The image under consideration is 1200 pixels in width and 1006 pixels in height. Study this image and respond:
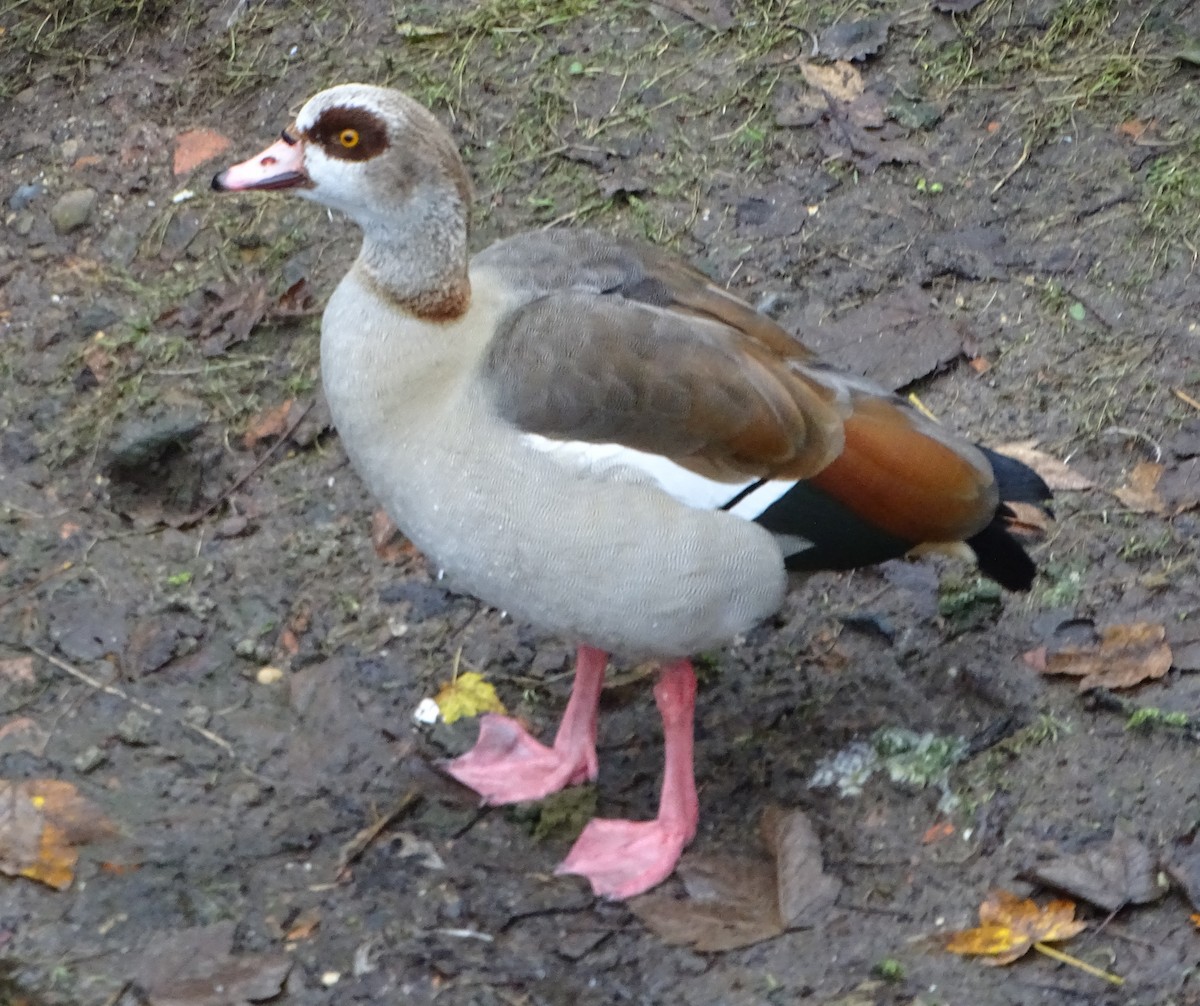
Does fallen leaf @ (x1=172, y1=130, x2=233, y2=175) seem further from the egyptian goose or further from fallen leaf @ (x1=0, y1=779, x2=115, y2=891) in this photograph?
fallen leaf @ (x1=0, y1=779, x2=115, y2=891)

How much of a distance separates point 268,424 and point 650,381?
1578mm

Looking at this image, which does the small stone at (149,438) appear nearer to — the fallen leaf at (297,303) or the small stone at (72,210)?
the fallen leaf at (297,303)

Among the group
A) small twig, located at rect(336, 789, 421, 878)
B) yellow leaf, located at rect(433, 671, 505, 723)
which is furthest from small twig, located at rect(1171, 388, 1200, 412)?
small twig, located at rect(336, 789, 421, 878)

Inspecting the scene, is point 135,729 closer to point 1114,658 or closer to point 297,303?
point 297,303

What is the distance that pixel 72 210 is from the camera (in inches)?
171

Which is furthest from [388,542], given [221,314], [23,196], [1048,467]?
[23,196]

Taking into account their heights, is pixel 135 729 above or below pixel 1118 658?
below

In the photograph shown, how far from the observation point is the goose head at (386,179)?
2488 mm

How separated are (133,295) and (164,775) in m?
1.79

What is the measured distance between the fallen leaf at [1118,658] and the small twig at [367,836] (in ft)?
4.46

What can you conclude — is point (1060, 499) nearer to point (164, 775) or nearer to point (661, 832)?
point (661, 832)

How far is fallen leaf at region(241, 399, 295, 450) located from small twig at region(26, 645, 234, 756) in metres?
0.82

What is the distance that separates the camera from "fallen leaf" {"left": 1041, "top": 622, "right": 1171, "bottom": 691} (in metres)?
2.89

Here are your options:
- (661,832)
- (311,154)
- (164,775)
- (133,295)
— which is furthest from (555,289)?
(133,295)
